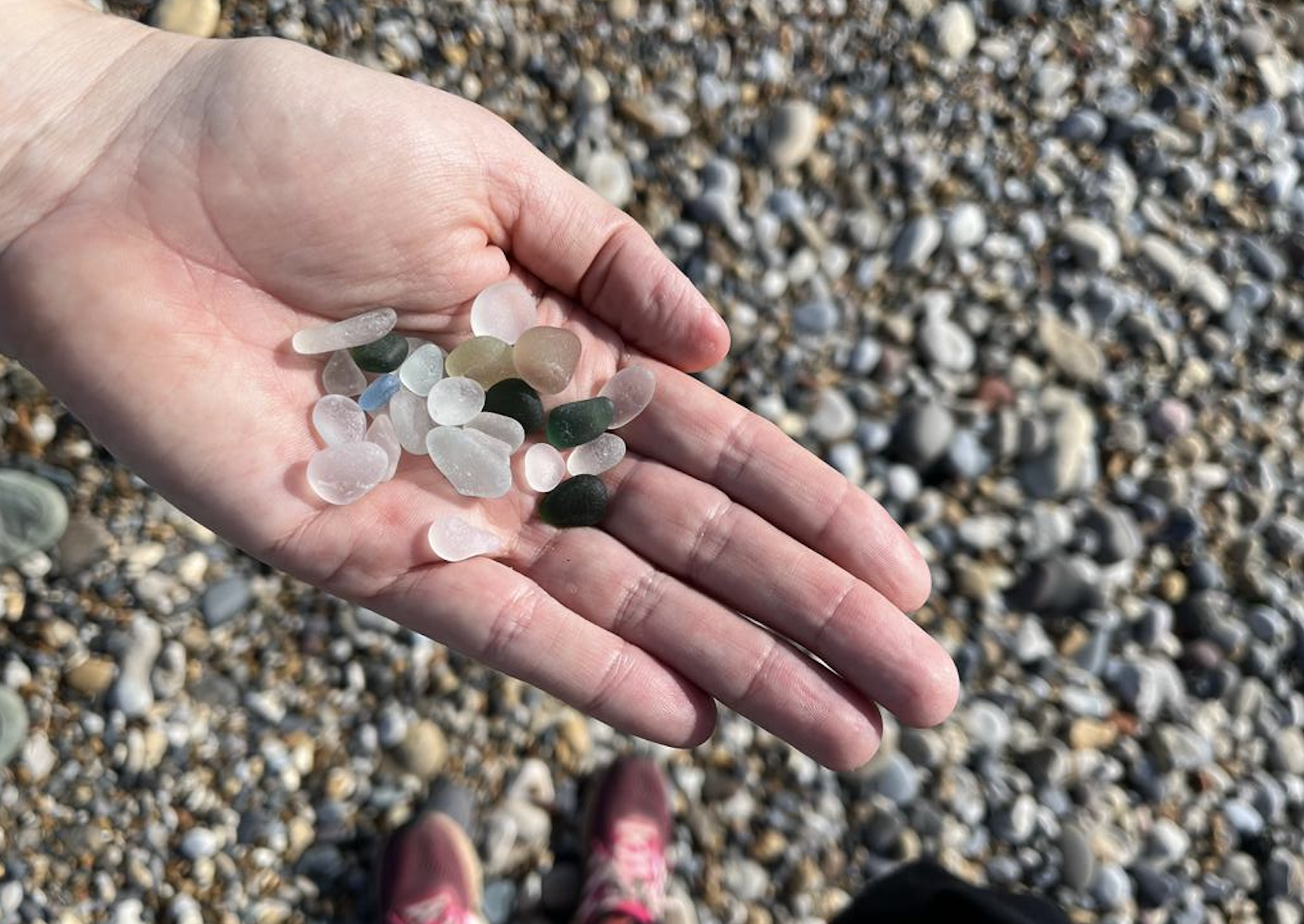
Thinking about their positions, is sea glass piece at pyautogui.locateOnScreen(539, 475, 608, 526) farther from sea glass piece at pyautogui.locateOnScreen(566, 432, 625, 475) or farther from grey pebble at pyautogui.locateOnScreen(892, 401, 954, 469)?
grey pebble at pyautogui.locateOnScreen(892, 401, 954, 469)

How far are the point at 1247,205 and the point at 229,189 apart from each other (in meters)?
3.07

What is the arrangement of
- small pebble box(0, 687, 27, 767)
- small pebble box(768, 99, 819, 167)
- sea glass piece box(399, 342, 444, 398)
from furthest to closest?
small pebble box(768, 99, 819, 167) → small pebble box(0, 687, 27, 767) → sea glass piece box(399, 342, 444, 398)

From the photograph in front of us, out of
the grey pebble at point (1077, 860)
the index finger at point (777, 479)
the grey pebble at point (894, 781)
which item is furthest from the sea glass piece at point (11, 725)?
the grey pebble at point (1077, 860)

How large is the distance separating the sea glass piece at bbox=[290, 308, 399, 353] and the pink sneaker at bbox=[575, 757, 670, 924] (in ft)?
4.07

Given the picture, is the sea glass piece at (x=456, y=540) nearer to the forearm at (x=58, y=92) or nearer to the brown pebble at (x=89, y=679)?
the forearm at (x=58, y=92)

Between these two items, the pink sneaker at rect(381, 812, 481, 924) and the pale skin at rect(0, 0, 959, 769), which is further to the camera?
the pink sneaker at rect(381, 812, 481, 924)

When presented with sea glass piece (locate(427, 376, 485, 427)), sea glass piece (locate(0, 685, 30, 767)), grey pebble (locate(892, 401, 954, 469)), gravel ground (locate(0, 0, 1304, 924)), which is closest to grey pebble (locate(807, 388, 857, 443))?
gravel ground (locate(0, 0, 1304, 924))

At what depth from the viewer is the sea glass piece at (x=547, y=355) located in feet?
7.39

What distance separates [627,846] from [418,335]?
49.8 inches

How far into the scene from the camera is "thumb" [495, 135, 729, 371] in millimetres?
2271

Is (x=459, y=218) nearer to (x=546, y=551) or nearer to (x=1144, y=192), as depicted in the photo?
(x=546, y=551)

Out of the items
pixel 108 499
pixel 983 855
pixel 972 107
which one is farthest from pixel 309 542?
pixel 972 107

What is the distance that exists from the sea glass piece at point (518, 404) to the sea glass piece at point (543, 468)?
0.05 meters

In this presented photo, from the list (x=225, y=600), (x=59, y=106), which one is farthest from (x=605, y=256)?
(x=225, y=600)
